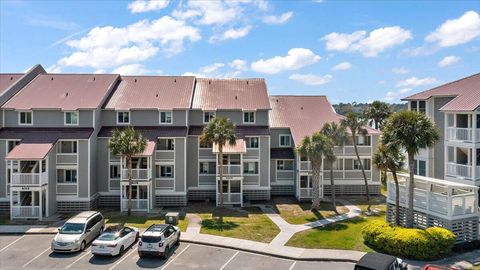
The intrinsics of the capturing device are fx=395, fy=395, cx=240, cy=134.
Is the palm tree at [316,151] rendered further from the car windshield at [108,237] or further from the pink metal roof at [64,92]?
the pink metal roof at [64,92]

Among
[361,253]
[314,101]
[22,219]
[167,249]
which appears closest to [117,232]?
[167,249]

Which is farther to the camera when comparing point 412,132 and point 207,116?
point 207,116

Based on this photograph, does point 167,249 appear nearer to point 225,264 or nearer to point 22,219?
point 225,264

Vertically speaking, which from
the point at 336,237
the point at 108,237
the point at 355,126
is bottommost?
the point at 336,237

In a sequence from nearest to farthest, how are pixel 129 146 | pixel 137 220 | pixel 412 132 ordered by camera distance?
pixel 412 132
pixel 137 220
pixel 129 146

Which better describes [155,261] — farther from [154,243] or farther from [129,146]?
[129,146]

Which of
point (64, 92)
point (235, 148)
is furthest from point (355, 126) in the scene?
point (64, 92)
